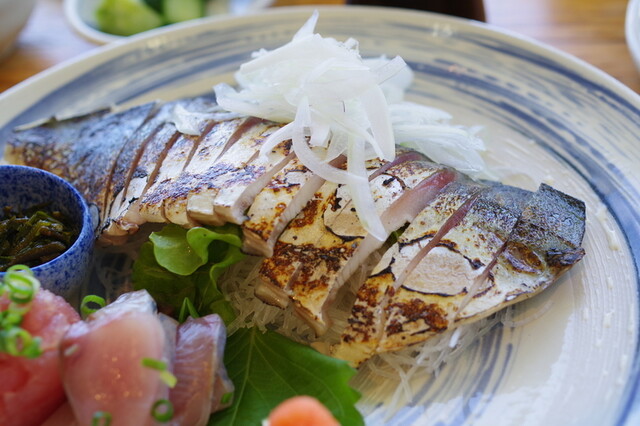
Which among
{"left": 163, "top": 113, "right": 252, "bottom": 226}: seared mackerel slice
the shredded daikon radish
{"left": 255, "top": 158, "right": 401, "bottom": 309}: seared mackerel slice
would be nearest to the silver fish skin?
{"left": 163, "top": 113, "right": 252, "bottom": 226}: seared mackerel slice

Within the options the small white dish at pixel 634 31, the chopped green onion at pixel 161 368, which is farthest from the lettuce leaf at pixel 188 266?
the small white dish at pixel 634 31

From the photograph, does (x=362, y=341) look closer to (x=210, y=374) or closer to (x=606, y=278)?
(x=210, y=374)

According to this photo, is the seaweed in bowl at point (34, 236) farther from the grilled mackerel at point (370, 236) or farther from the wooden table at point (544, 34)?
the wooden table at point (544, 34)

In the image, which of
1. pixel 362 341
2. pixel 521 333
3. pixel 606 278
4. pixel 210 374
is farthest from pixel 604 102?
pixel 210 374

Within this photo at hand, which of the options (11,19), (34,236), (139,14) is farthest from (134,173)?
(139,14)

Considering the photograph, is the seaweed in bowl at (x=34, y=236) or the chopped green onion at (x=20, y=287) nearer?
the chopped green onion at (x=20, y=287)

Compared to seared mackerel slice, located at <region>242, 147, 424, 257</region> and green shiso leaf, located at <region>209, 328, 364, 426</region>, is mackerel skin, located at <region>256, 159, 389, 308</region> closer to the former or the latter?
seared mackerel slice, located at <region>242, 147, 424, 257</region>

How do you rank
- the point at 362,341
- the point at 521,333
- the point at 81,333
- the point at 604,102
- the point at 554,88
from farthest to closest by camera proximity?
the point at 554,88, the point at 604,102, the point at 521,333, the point at 362,341, the point at 81,333
